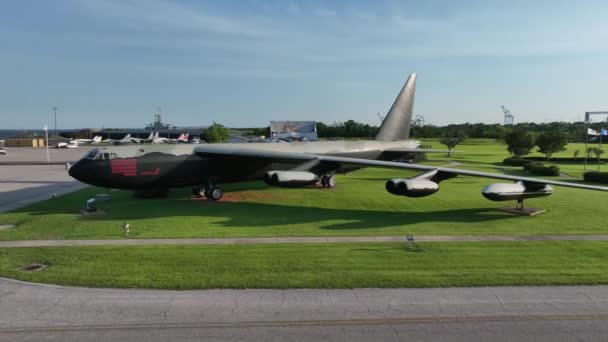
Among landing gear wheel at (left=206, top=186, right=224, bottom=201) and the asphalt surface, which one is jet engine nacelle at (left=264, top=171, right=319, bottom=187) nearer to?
landing gear wheel at (left=206, top=186, right=224, bottom=201)

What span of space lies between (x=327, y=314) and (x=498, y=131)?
5851 inches

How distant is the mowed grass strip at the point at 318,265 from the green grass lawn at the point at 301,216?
2016 mm

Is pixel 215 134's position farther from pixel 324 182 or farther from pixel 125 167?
pixel 125 167

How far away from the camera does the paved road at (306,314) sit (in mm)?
8250

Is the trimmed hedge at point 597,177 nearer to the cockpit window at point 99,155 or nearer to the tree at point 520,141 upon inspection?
the tree at point 520,141

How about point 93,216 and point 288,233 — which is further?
point 93,216

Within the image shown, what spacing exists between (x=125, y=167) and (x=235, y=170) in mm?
5814

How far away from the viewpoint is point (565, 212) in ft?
64.7

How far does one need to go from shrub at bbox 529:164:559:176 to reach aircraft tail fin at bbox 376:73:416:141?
44.2ft

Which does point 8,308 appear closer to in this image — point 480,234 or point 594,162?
point 480,234

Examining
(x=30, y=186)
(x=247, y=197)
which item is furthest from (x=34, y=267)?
(x=30, y=186)

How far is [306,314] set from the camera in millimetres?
9102

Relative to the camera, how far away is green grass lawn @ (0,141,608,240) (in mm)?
16156

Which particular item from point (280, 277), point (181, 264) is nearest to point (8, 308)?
point (181, 264)
